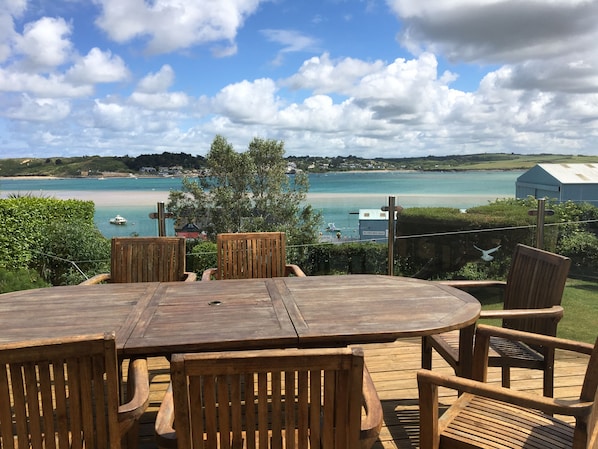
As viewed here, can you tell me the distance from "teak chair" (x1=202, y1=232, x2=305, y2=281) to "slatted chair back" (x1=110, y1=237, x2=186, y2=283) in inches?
11.1

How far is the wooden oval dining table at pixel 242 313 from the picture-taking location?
1.73 meters

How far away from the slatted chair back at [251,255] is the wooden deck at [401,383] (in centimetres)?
83

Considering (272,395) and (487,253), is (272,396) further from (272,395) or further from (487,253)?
(487,253)

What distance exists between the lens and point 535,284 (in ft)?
7.98

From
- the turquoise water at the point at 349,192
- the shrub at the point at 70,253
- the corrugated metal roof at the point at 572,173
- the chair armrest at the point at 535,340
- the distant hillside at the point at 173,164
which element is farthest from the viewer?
the distant hillside at the point at 173,164

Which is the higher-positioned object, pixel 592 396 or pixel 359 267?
pixel 592 396

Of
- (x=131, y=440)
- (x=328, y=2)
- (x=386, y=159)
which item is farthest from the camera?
(x=386, y=159)

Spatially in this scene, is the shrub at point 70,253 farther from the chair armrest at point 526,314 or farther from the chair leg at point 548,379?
the chair leg at point 548,379

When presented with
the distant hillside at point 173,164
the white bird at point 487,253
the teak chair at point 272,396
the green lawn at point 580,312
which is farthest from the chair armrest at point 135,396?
the distant hillside at point 173,164

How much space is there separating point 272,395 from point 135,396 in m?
0.62

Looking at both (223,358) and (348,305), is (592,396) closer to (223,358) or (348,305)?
(348,305)

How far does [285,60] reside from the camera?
12.9 metres

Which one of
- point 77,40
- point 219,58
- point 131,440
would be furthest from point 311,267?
point 77,40

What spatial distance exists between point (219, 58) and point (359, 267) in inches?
322
